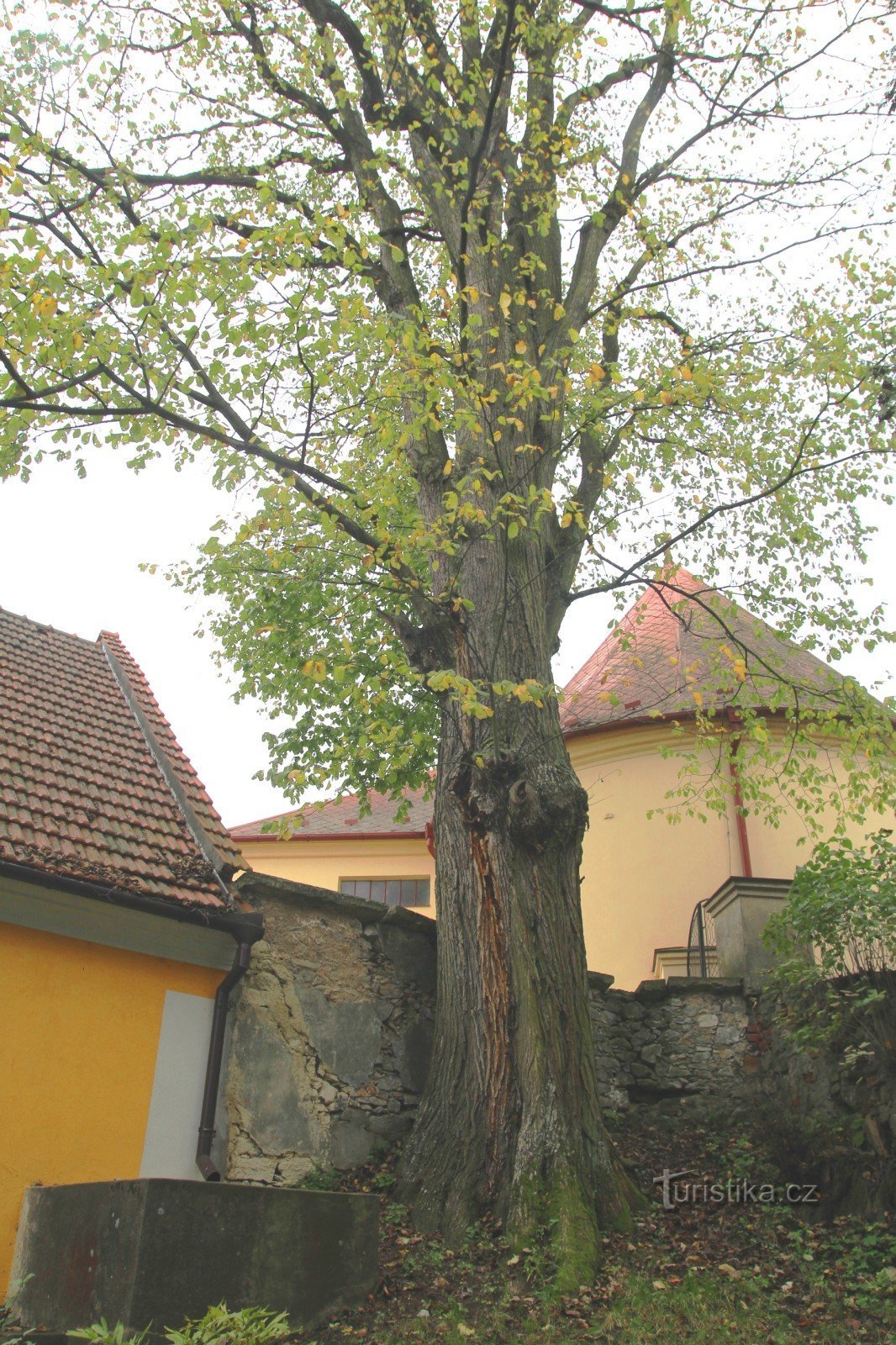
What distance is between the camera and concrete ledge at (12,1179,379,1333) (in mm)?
4230

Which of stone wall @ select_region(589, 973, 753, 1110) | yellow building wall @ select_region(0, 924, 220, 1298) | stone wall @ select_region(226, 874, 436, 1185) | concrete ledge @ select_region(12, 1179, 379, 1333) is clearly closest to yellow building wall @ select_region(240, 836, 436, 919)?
stone wall @ select_region(589, 973, 753, 1110)

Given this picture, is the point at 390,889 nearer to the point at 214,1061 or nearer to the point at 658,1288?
the point at 214,1061

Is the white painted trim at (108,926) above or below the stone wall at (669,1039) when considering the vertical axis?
above

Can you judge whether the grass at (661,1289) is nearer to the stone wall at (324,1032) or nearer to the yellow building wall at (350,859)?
the stone wall at (324,1032)

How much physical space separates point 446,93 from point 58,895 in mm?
8170

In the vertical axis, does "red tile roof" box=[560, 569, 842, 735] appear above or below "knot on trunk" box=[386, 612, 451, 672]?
above

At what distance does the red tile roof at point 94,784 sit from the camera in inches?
285

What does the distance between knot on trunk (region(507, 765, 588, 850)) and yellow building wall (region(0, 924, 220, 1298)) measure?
2920 millimetres

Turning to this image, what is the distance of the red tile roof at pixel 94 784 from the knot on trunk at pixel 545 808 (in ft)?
7.81

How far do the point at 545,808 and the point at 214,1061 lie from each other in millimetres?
2925

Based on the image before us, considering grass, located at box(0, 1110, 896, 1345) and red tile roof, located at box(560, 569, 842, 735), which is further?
red tile roof, located at box(560, 569, 842, 735)

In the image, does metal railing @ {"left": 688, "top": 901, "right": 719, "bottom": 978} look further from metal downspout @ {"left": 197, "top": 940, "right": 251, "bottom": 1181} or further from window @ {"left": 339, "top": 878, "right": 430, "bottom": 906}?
window @ {"left": 339, "top": 878, "right": 430, "bottom": 906}

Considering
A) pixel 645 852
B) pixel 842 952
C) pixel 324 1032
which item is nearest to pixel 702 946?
pixel 645 852

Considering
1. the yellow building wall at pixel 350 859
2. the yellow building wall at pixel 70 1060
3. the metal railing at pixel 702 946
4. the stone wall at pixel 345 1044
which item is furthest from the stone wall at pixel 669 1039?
the yellow building wall at pixel 350 859
